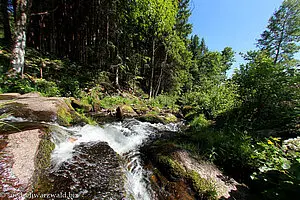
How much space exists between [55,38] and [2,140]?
14058 millimetres

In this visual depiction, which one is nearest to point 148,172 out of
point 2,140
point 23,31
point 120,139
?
point 120,139

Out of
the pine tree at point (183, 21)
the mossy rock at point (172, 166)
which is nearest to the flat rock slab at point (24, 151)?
the mossy rock at point (172, 166)

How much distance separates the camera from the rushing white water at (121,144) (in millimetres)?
1831

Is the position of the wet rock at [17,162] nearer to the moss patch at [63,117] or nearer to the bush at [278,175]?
the moss patch at [63,117]

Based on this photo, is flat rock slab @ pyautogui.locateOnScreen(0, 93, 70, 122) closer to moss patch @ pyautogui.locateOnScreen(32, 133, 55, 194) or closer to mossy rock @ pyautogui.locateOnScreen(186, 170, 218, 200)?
moss patch @ pyautogui.locateOnScreen(32, 133, 55, 194)

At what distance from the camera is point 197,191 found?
6.05ft

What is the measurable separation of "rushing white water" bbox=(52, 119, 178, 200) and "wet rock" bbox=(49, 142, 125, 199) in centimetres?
14

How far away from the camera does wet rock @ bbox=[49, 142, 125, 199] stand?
4.38 ft

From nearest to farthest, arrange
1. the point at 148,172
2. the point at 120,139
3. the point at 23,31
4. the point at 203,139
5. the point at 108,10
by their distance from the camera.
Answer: the point at 148,172, the point at 203,139, the point at 120,139, the point at 23,31, the point at 108,10

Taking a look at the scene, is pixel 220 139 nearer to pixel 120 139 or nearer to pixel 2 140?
pixel 120 139

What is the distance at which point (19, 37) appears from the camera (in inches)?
201

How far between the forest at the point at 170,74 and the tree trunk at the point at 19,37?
30 millimetres

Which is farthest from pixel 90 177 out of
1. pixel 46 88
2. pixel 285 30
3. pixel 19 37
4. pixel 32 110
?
pixel 285 30

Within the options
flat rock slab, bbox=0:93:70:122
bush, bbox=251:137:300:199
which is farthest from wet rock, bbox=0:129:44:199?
bush, bbox=251:137:300:199
